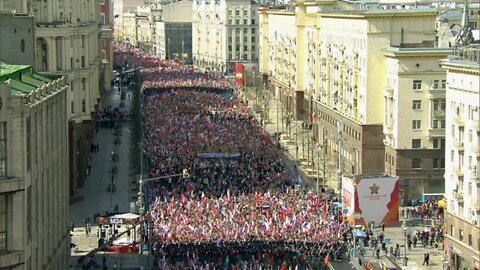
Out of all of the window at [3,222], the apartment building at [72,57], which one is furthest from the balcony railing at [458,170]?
the window at [3,222]

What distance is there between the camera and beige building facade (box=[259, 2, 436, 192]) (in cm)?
8069

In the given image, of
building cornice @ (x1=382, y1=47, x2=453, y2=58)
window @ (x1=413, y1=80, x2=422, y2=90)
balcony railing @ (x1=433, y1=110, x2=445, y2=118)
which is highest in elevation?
building cornice @ (x1=382, y1=47, x2=453, y2=58)

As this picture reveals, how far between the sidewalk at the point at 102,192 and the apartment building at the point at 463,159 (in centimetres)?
1487

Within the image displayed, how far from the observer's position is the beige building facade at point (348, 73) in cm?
8069

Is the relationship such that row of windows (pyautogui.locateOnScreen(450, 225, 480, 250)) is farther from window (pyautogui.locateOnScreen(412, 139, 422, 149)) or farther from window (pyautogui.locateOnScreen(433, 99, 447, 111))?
window (pyautogui.locateOnScreen(412, 139, 422, 149))

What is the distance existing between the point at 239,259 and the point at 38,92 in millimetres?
14973

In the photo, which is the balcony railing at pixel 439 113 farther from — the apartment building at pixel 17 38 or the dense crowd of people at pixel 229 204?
the apartment building at pixel 17 38

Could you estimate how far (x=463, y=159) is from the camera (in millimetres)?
52938

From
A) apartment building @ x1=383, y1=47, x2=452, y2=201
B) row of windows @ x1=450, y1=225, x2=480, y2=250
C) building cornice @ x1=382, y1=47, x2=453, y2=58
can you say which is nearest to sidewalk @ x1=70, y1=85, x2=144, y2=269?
row of windows @ x1=450, y1=225, x2=480, y2=250

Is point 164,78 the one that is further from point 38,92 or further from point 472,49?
point 38,92

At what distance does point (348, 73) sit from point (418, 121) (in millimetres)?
15381

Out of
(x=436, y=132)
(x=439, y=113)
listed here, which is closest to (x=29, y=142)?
(x=439, y=113)

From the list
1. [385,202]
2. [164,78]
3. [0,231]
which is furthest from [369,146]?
[164,78]

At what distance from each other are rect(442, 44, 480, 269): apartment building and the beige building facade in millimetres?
20768
